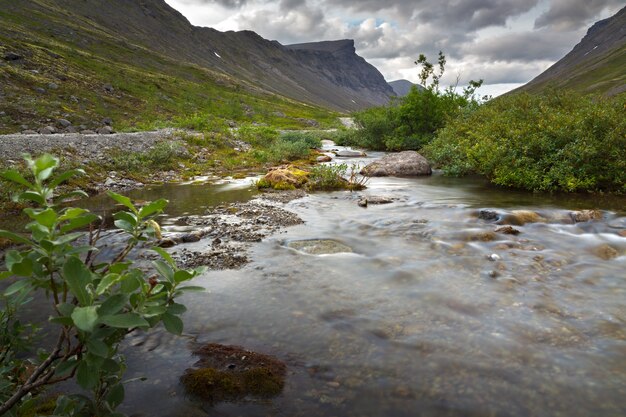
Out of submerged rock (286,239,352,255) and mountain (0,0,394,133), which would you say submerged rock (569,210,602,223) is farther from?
mountain (0,0,394,133)

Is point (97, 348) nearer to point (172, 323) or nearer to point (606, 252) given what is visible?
point (172, 323)

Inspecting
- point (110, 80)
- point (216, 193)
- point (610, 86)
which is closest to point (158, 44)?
point (110, 80)

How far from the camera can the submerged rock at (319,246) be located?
8.91 metres

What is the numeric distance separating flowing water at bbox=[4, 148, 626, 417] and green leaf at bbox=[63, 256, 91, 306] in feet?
7.92

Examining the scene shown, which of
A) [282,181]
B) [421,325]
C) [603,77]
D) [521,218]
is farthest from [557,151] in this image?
[603,77]

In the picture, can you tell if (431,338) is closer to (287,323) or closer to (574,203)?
(287,323)

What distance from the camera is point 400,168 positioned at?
2236 centimetres

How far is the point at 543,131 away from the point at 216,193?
45.5 feet

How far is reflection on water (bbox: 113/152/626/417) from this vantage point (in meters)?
4.00

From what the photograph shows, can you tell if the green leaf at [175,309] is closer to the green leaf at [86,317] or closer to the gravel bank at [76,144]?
the green leaf at [86,317]

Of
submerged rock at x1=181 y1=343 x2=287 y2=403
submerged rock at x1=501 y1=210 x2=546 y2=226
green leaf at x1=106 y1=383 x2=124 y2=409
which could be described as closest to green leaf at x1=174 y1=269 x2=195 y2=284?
green leaf at x1=106 y1=383 x2=124 y2=409

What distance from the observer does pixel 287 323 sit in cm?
562

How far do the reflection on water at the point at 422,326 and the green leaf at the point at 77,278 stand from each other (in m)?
2.41

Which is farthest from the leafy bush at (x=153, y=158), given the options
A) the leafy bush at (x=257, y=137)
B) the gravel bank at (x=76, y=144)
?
the leafy bush at (x=257, y=137)
